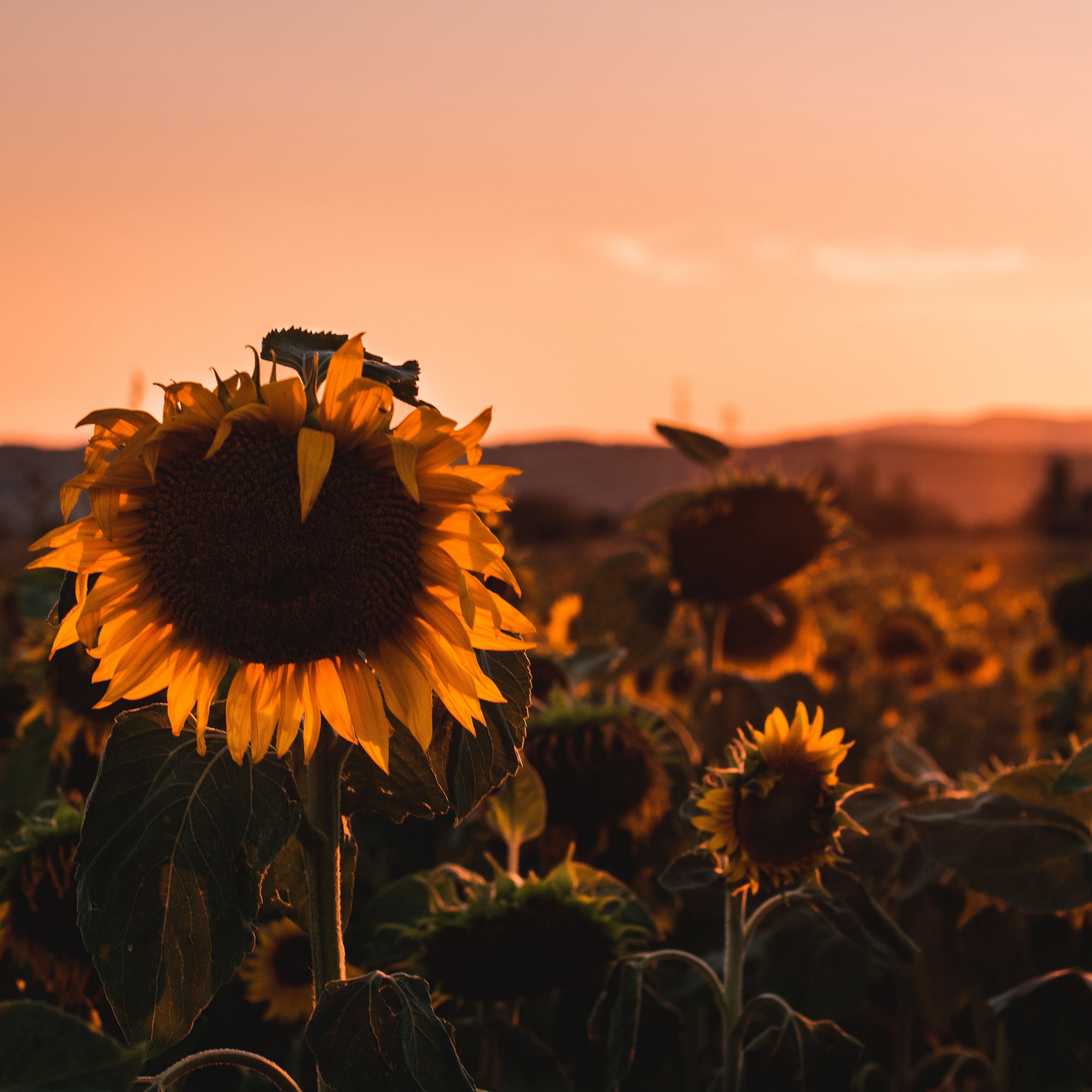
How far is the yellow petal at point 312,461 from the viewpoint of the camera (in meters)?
1.05

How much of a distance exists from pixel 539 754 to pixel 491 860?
1.76ft

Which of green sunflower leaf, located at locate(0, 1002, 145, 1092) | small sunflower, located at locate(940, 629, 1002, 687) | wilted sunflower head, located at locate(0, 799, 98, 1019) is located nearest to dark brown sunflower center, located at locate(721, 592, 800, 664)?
wilted sunflower head, located at locate(0, 799, 98, 1019)

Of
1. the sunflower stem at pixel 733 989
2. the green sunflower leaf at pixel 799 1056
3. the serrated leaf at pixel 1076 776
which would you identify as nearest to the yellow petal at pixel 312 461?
the sunflower stem at pixel 733 989

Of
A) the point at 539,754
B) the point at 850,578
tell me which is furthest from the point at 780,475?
the point at 850,578

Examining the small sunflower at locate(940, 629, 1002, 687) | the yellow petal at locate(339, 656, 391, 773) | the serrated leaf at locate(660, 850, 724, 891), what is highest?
the yellow petal at locate(339, 656, 391, 773)

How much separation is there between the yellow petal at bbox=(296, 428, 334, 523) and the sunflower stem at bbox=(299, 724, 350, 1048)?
0.30m

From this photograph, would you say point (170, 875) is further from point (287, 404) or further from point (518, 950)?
point (518, 950)

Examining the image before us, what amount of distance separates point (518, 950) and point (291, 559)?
84 cm

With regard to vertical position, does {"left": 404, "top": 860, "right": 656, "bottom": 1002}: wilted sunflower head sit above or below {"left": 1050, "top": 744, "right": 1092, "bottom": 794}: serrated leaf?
below

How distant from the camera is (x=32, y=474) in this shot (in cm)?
325

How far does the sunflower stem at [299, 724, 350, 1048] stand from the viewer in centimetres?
121

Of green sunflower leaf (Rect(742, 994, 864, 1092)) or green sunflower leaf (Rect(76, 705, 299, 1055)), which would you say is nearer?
green sunflower leaf (Rect(76, 705, 299, 1055))

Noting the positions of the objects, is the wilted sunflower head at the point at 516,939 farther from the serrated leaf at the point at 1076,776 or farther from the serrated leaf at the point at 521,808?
the serrated leaf at the point at 1076,776

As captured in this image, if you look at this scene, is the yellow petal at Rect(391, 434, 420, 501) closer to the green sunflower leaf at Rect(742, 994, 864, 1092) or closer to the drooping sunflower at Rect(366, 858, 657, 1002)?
the drooping sunflower at Rect(366, 858, 657, 1002)
